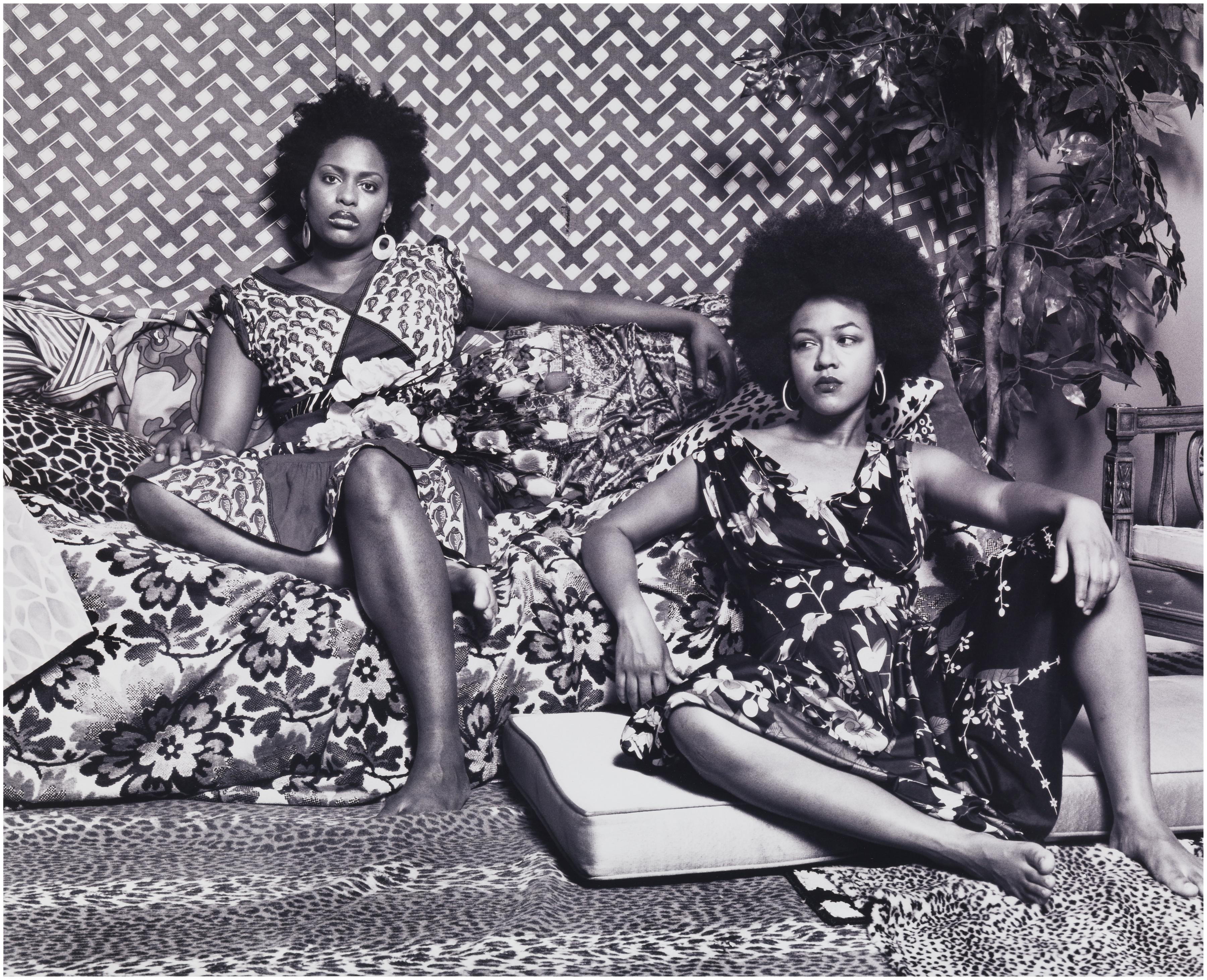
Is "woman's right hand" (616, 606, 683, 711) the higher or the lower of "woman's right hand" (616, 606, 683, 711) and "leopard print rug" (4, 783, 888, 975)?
the higher

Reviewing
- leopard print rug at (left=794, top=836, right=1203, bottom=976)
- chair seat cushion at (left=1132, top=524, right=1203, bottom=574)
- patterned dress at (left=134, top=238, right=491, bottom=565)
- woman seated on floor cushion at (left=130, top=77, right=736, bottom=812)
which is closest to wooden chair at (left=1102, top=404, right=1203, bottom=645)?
chair seat cushion at (left=1132, top=524, right=1203, bottom=574)

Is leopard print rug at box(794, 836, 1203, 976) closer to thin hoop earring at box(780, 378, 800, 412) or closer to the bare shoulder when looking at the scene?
the bare shoulder

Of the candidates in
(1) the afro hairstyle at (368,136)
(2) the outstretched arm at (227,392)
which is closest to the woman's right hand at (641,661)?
(2) the outstretched arm at (227,392)

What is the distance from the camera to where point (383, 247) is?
7.72 feet

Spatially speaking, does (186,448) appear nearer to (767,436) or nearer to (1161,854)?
(767,436)

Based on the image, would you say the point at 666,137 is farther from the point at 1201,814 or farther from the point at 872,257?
the point at 1201,814

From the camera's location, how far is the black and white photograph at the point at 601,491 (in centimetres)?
137

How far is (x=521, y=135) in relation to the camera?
2.98 meters

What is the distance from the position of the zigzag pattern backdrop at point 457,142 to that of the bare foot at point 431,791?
59.3 inches

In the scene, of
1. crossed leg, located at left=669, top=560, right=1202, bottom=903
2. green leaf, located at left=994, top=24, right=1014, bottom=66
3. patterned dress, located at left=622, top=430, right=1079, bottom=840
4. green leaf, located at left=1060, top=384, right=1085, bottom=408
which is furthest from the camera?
green leaf, located at left=1060, top=384, right=1085, bottom=408

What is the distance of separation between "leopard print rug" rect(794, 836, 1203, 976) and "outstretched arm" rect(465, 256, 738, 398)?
133 centimetres

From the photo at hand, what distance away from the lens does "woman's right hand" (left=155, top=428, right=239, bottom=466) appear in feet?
6.30

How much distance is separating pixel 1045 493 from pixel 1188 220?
6.81 ft

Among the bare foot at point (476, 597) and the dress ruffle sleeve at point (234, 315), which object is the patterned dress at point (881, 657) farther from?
the dress ruffle sleeve at point (234, 315)
